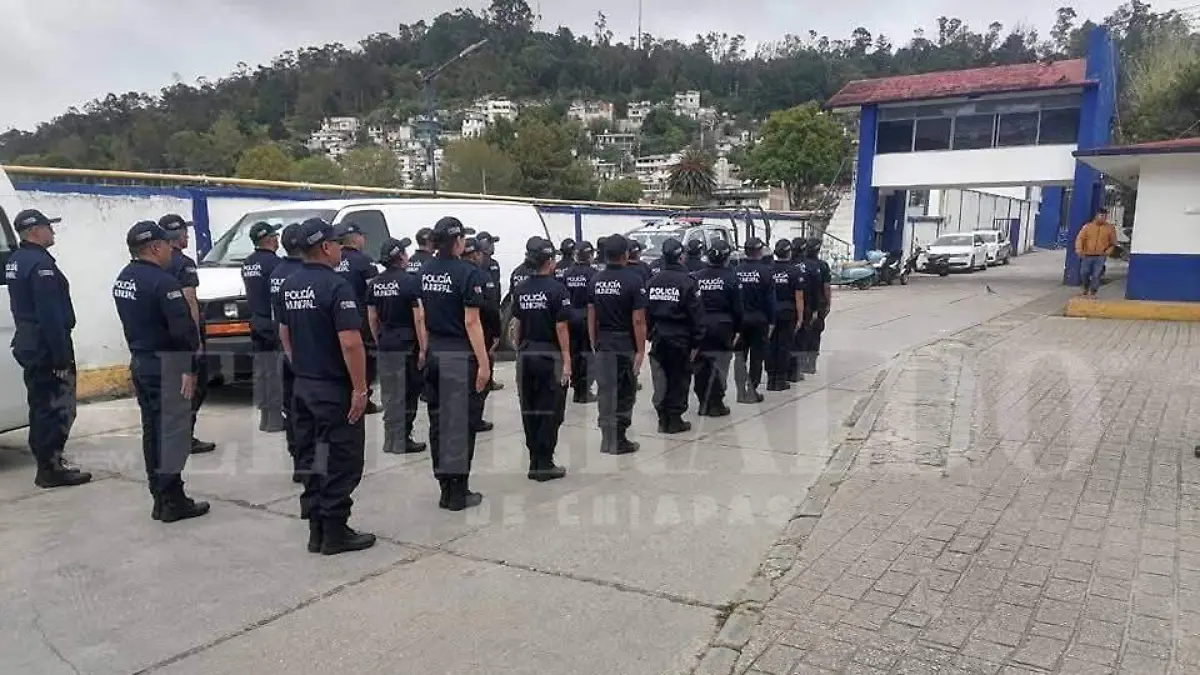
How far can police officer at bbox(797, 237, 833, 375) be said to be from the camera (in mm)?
9905

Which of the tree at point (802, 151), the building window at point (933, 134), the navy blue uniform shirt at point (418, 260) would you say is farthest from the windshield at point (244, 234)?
the tree at point (802, 151)

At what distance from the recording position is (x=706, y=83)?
467 ft

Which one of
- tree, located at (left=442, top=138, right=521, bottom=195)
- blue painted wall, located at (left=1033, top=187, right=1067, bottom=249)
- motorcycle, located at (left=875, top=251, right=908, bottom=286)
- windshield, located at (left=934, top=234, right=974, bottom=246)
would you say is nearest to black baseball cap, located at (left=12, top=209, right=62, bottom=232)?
motorcycle, located at (left=875, top=251, right=908, bottom=286)

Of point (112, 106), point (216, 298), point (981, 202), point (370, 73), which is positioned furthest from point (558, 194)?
point (370, 73)

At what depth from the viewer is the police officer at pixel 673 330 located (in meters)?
7.16

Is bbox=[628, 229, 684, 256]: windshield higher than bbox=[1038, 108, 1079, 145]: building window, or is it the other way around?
bbox=[1038, 108, 1079, 145]: building window

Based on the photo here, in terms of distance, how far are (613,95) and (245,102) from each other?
204 ft

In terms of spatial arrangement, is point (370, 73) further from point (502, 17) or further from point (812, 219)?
point (812, 219)

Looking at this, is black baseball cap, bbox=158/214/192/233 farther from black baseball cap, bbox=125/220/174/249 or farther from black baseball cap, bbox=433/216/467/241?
black baseball cap, bbox=433/216/467/241

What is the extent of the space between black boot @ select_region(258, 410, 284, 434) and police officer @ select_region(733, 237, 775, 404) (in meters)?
4.55

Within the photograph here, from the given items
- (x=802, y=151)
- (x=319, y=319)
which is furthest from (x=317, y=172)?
(x=319, y=319)

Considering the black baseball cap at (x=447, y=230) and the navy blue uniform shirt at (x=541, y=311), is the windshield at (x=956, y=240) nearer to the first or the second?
the navy blue uniform shirt at (x=541, y=311)

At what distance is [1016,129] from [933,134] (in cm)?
244

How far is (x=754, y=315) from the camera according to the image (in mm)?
8586
